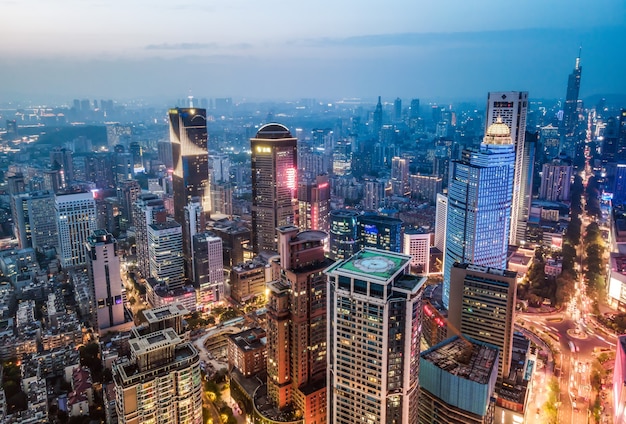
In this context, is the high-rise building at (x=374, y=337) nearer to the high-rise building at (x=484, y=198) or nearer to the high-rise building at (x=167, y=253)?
the high-rise building at (x=484, y=198)

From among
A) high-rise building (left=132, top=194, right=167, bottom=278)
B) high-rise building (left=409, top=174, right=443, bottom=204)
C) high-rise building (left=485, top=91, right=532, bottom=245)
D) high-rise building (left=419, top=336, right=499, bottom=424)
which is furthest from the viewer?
high-rise building (left=409, top=174, right=443, bottom=204)

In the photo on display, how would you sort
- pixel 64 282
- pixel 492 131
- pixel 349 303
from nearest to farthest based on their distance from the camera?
pixel 349 303 < pixel 492 131 < pixel 64 282

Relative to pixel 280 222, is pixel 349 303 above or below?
above

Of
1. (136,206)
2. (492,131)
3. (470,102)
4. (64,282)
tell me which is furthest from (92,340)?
(470,102)

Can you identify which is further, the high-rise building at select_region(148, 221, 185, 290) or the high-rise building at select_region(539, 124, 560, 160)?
the high-rise building at select_region(539, 124, 560, 160)

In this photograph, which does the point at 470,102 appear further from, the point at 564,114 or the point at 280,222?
the point at 280,222

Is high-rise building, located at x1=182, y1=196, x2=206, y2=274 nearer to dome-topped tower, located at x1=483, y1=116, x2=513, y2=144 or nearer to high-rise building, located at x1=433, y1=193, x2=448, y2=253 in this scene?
high-rise building, located at x1=433, y1=193, x2=448, y2=253

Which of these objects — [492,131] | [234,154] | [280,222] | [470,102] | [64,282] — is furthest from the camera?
[470,102]

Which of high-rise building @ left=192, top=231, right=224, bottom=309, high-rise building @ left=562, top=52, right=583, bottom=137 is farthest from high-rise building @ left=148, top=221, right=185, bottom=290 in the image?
high-rise building @ left=562, top=52, right=583, bottom=137

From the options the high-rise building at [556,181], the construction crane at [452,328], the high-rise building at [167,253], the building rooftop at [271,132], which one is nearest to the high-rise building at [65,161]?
the high-rise building at [167,253]
